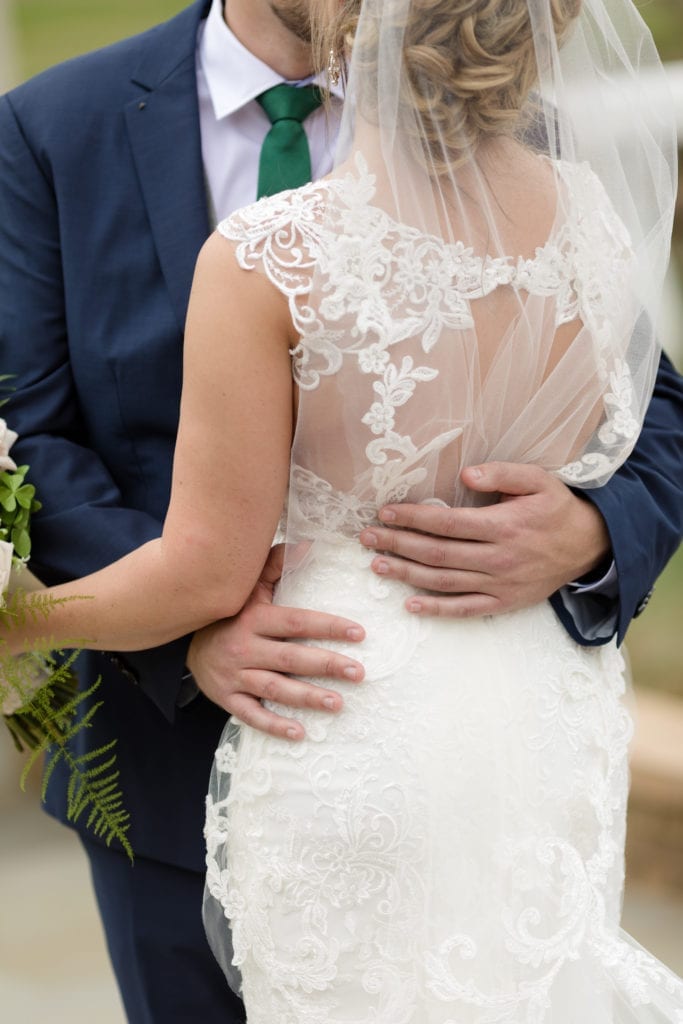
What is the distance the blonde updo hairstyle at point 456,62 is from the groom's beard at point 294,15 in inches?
18.4

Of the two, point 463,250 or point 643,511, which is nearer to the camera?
point 463,250

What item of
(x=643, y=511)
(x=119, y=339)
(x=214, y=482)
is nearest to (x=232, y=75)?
(x=119, y=339)

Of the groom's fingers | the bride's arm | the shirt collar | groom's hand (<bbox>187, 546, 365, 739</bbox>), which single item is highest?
the shirt collar

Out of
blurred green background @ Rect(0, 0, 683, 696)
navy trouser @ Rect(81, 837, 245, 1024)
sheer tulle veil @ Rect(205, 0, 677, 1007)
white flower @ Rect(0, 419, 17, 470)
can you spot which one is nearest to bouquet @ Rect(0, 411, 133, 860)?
white flower @ Rect(0, 419, 17, 470)

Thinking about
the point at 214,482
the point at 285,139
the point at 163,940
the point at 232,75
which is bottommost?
the point at 163,940

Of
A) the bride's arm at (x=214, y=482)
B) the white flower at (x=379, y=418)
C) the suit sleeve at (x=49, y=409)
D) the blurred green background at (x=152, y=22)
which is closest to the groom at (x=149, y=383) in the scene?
the suit sleeve at (x=49, y=409)

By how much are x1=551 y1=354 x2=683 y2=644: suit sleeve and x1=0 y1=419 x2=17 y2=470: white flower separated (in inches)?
32.8

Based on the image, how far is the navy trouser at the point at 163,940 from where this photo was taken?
2.18 meters

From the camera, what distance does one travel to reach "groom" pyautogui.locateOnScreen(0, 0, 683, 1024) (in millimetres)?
1952

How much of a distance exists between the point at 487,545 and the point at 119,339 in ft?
2.28

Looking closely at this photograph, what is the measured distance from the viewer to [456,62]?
1.49 m

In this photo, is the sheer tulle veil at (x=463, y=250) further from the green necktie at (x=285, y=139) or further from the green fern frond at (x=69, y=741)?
the green necktie at (x=285, y=139)

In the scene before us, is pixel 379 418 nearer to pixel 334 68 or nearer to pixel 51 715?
pixel 334 68

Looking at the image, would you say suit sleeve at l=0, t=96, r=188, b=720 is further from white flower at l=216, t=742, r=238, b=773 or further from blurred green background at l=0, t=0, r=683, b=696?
blurred green background at l=0, t=0, r=683, b=696
